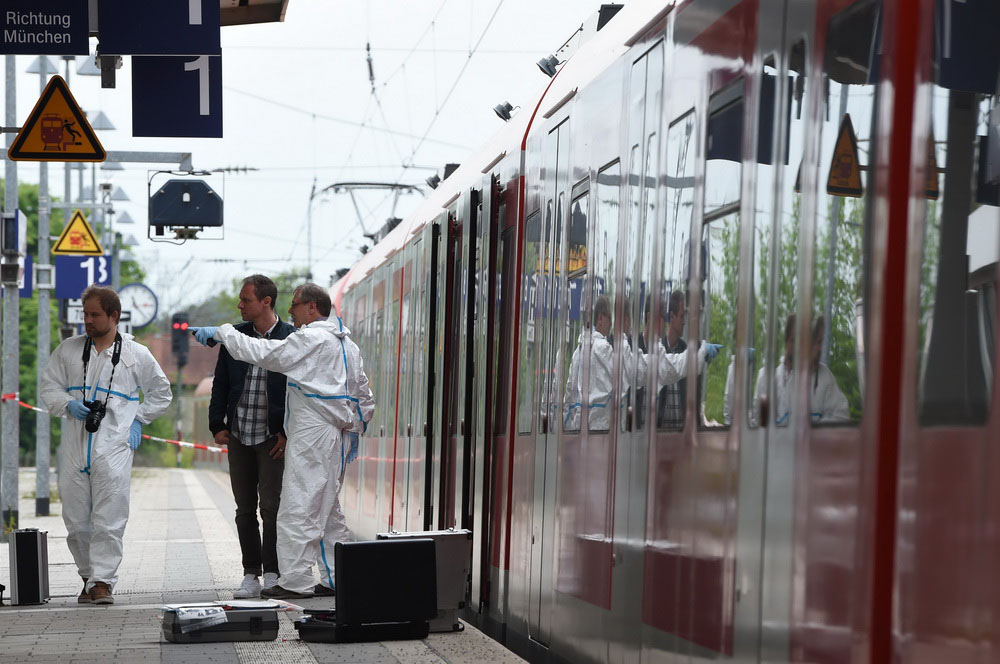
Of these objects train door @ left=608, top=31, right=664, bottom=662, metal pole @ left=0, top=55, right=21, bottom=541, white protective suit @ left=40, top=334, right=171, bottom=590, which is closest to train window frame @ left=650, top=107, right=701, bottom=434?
train door @ left=608, top=31, right=664, bottom=662

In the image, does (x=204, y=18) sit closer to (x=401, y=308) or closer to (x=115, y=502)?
(x=115, y=502)

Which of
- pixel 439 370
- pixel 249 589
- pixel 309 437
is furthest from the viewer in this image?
pixel 439 370

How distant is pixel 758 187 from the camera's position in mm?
4422

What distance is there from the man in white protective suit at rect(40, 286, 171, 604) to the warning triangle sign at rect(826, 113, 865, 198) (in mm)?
6745

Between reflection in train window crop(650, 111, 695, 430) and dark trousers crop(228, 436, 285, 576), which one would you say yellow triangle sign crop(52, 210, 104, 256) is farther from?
reflection in train window crop(650, 111, 695, 430)

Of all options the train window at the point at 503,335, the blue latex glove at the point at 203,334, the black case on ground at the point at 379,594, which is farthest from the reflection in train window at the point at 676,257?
the blue latex glove at the point at 203,334

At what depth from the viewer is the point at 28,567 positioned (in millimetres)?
9914

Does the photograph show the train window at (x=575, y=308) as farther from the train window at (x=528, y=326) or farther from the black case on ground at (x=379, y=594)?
the black case on ground at (x=379, y=594)

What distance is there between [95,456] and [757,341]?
628 cm

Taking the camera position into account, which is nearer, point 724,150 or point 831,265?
point 831,265

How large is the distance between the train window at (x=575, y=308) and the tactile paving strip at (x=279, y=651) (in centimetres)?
153

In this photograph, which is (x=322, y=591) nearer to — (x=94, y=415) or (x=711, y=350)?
(x=94, y=415)

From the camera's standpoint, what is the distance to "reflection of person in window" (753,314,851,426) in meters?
3.81

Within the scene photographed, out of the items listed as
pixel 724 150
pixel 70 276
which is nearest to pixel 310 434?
pixel 724 150
